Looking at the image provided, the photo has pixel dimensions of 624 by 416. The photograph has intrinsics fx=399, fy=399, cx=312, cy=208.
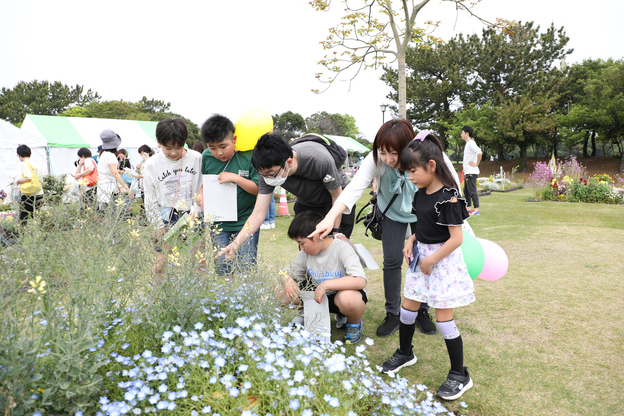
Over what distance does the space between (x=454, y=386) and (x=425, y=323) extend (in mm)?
918

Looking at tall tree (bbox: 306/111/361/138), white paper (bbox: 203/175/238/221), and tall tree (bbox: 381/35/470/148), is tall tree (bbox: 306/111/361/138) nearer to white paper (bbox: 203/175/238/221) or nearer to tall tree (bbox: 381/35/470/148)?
tall tree (bbox: 381/35/470/148)

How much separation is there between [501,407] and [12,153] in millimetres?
15706

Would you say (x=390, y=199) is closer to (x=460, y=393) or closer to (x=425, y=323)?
(x=425, y=323)

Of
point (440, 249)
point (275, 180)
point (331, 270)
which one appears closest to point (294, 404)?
point (440, 249)

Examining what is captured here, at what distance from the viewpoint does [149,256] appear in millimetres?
1999

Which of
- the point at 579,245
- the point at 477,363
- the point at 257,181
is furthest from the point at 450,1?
the point at 477,363

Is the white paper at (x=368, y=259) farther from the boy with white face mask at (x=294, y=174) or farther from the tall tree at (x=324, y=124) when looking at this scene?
the tall tree at (x=324, y=124)

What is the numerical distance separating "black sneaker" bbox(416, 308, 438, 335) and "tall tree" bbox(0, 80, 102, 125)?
2088 inches

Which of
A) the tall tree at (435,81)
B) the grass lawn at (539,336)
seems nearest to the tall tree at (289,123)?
the tall tree at (435,81)

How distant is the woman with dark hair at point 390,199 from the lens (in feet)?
8.07

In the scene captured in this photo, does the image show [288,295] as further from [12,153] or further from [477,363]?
[12,153]

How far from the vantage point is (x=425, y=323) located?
3.14 metres

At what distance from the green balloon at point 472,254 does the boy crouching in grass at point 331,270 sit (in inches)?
29.0

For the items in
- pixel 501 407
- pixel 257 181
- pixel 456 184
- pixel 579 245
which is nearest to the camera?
pixel 501 407
